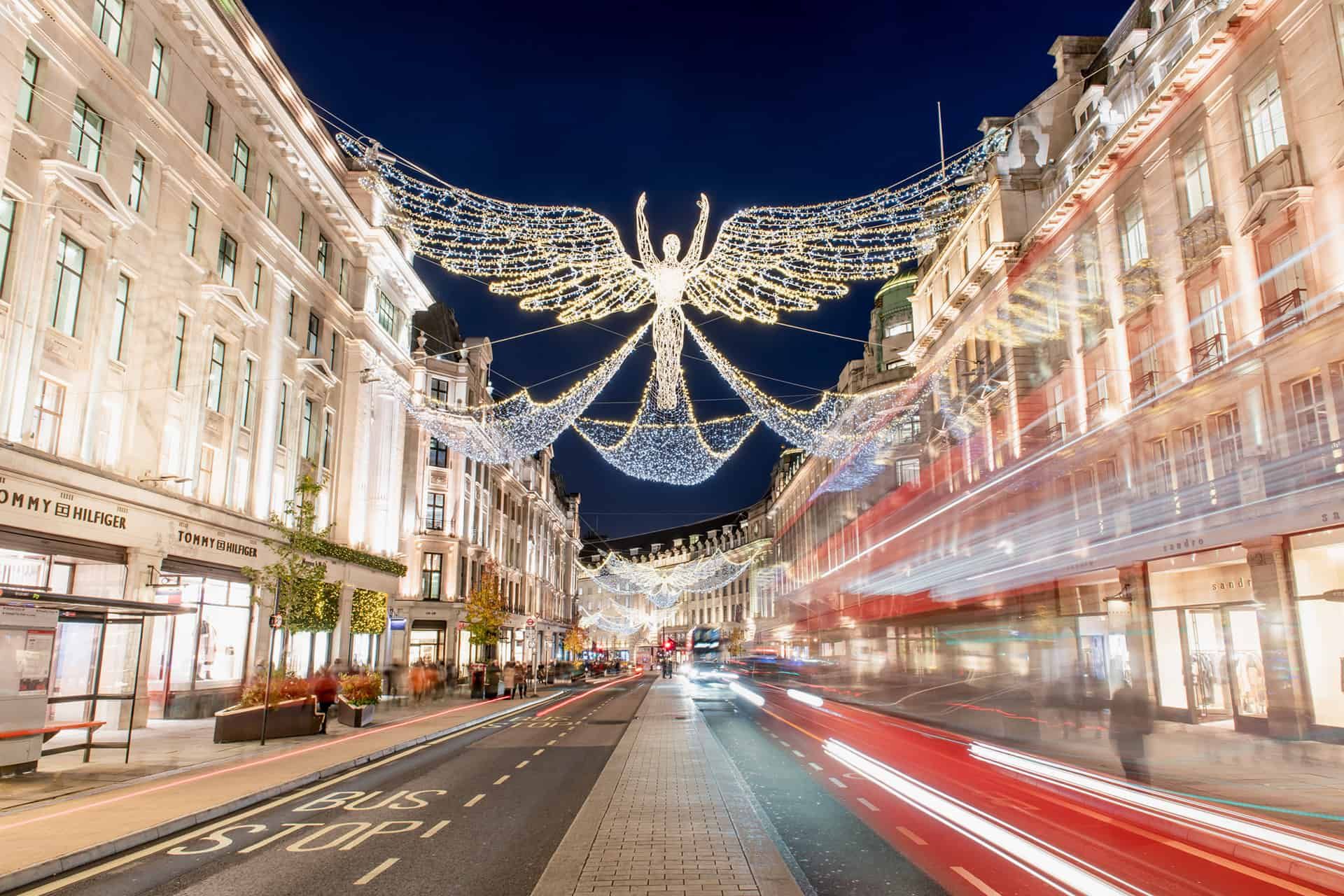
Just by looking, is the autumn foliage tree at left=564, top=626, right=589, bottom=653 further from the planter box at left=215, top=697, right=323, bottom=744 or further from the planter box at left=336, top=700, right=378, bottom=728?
the planter box at left=215, top=697, right=323, bottom=744

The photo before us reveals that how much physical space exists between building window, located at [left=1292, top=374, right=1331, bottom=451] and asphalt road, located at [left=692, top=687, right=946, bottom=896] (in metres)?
12.5

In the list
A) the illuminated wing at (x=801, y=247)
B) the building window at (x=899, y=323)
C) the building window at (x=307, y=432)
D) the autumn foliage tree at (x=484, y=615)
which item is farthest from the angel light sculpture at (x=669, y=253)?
the building window at (x=899, y=323)

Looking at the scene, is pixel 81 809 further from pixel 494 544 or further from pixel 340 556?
pixel 494 544

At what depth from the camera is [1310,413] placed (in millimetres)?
17969

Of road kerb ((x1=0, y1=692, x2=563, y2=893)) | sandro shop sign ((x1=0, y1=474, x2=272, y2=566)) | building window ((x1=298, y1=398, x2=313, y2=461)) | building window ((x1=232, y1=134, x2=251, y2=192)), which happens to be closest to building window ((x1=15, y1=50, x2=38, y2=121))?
sandro shop sign ((x1=0, y1=474, x2=272, y2=566))

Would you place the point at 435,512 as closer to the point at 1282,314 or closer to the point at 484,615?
the point at 484,615

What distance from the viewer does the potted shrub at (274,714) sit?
18922 millimetres

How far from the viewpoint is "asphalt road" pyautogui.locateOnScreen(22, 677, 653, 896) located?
7.89 metres

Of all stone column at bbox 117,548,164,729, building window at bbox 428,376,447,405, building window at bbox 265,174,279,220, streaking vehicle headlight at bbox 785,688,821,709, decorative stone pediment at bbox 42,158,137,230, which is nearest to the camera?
decorative stone pediment at bbox 42,158,137,230

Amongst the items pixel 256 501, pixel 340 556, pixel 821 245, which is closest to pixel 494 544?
pixel 340 556

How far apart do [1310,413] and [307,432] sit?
3216 centimetres

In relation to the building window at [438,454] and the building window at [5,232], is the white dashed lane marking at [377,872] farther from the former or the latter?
the building window at [438,454]

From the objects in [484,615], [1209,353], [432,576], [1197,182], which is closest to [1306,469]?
[1209,353]

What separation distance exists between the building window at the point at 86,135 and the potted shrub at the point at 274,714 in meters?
12.9
